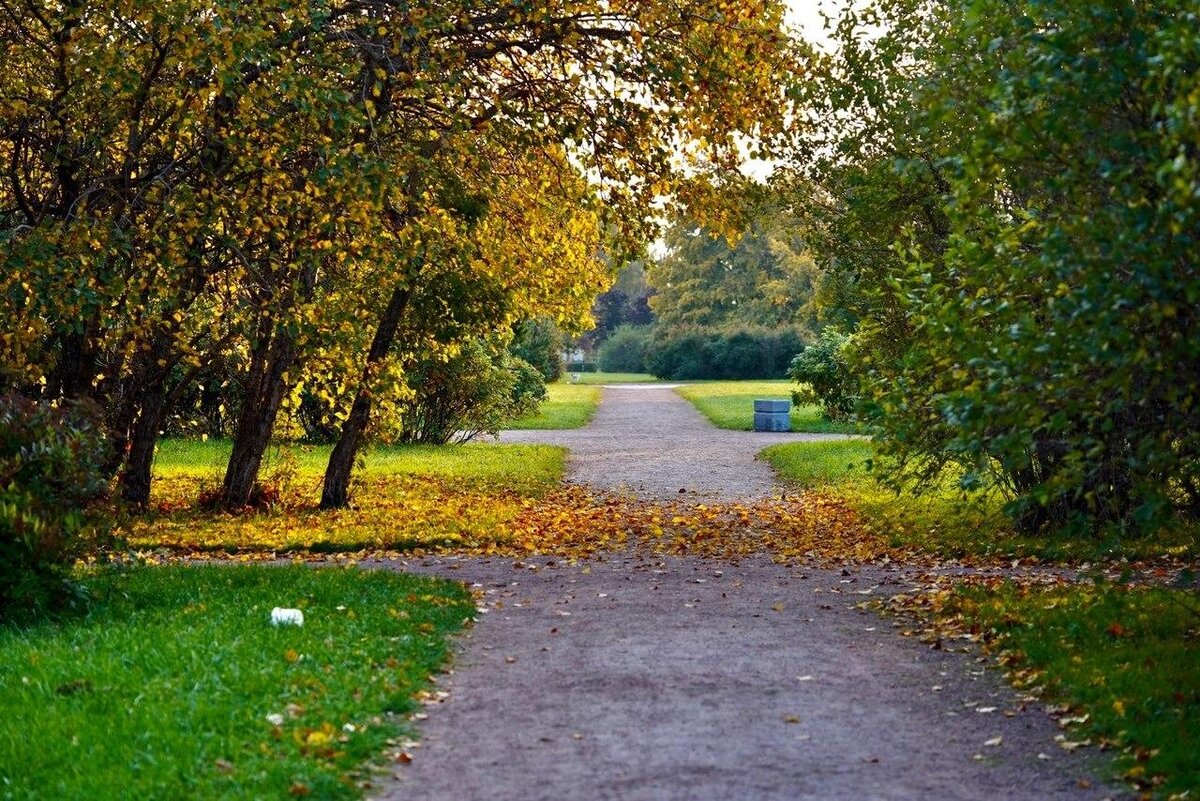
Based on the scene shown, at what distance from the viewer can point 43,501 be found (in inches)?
352

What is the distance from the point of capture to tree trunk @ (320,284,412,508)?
1697 cm

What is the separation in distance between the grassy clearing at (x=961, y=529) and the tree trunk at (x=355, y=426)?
5.99m

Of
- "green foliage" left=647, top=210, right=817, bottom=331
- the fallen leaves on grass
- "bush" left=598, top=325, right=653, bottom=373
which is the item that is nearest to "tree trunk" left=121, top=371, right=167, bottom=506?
the fallen leaves on grass

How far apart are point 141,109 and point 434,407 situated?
53.9 feet

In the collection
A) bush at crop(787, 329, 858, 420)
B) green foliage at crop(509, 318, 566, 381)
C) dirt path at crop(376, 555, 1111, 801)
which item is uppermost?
green foliage at crop(509, 318, 566, 381)

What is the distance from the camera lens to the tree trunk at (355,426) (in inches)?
668

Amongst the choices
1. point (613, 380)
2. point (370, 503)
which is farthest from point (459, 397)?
point (613, 380)

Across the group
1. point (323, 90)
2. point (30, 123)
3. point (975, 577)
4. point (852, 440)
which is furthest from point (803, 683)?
point (852, 440)

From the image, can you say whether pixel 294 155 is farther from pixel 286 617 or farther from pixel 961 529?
pixel 961 529

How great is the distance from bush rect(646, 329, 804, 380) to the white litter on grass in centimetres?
5803

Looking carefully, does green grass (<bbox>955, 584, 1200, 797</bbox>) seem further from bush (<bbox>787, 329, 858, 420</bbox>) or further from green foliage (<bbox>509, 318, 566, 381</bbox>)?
green foliage (<bbox>509, 318, 566, 381</bbox>)

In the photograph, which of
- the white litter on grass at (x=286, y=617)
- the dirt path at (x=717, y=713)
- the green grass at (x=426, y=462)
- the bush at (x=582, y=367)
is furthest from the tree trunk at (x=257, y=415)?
the bush at (x=582, y=367)

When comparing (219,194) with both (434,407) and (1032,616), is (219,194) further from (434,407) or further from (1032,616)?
(434,407)

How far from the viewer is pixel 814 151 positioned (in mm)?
15047
